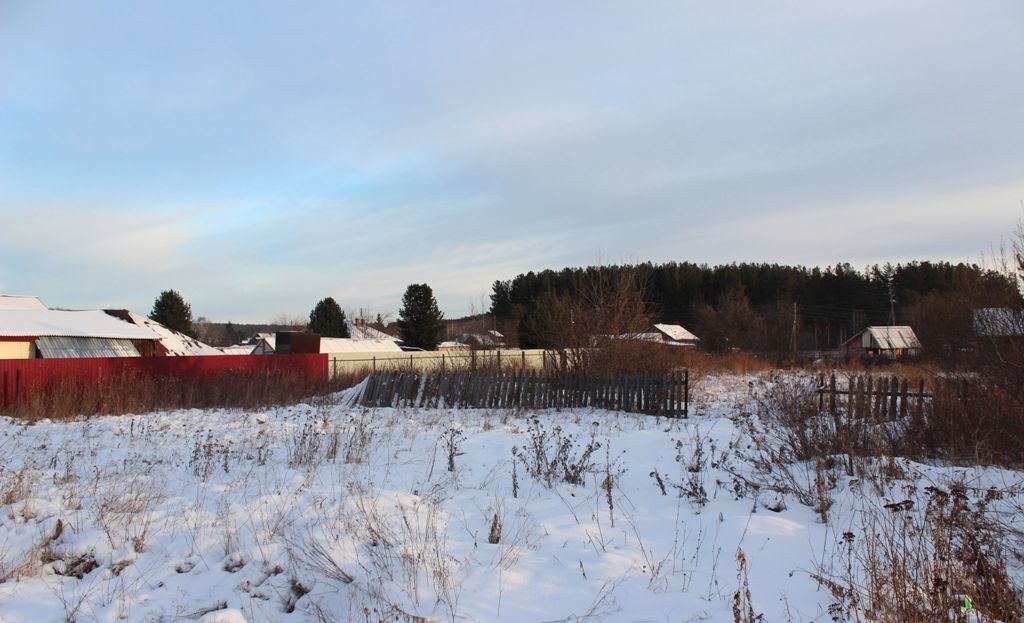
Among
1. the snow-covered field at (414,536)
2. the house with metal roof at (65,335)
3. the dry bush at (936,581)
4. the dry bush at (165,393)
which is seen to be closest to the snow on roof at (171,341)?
the house with metal roof at (65,335)

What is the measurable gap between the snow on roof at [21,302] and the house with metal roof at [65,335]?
19.4 ft

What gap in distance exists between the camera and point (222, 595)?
368cm

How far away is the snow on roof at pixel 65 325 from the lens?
21469 mm

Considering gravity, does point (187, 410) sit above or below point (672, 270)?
below

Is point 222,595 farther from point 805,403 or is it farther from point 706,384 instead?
point 706,384

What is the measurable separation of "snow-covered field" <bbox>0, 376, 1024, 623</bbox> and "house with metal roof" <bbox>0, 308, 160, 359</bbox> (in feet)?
58.8

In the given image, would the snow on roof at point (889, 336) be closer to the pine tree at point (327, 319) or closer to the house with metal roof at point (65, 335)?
the pine tree at point (327, 319)

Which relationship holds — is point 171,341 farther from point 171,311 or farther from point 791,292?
point 791,292

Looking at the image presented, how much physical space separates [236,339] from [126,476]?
79786 millimetres

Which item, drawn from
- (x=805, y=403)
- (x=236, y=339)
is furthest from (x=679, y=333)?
(x=805, y=403)

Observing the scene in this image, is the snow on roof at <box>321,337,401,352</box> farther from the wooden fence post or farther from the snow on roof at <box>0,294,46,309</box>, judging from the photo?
the wooden fence post

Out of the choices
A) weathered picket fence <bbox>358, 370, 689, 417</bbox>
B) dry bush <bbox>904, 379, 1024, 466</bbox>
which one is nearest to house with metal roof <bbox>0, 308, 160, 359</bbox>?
weathered picket fence <bbox>358, 370, 689, 417</bbox>

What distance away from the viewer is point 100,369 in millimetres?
16688

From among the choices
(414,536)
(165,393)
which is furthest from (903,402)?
(165,393)
